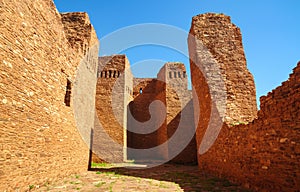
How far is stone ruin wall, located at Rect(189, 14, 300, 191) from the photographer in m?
4.35

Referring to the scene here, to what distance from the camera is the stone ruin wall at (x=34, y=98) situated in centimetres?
456

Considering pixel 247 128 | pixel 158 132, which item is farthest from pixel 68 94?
pixel 158 132

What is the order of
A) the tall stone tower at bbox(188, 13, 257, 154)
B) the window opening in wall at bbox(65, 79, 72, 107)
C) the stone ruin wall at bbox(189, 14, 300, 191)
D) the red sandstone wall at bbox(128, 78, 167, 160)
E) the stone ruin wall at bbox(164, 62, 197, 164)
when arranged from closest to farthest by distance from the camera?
the stone ruin wall at bbox(189, 14, 300, 191), the window opening in wall at bbox(65, 79, 72, 107), the tall stone tower at bbox(188, 13, 257, 154), the stone ruin wall at bbox(164, 62, 197, 164), the red sandstone wall at bbox(128, 78, 167, 160)

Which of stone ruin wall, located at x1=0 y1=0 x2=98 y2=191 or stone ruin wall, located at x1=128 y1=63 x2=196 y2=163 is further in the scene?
stone ruin wall, located at x1=128 y1=63 x2=196 y2=163

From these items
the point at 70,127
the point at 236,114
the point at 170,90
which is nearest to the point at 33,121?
the point at 70,127

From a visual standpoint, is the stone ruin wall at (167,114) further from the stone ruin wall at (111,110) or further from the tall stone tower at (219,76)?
the tall stone tower at (219,76)

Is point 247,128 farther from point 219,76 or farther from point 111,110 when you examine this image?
point 111,110

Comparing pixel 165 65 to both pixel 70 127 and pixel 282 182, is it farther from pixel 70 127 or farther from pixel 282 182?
pixel 282 182

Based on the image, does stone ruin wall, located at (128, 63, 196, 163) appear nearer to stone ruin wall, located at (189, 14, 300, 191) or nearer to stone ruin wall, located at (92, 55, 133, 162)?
stone ruin wall, located at (92, 55, 133, 162)

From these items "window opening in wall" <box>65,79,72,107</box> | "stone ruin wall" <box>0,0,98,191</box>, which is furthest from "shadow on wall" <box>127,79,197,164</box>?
"window opening in wall" <box>65,79,72,107</box>

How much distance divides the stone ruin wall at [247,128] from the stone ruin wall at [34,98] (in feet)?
19.8

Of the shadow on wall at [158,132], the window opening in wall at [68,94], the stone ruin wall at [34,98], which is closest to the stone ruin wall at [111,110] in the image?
the shadow on wall at [158,132]

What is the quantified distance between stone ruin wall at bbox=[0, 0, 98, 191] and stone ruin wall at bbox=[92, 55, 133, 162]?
6030 millimetres

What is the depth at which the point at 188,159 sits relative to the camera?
1359 centimetres
